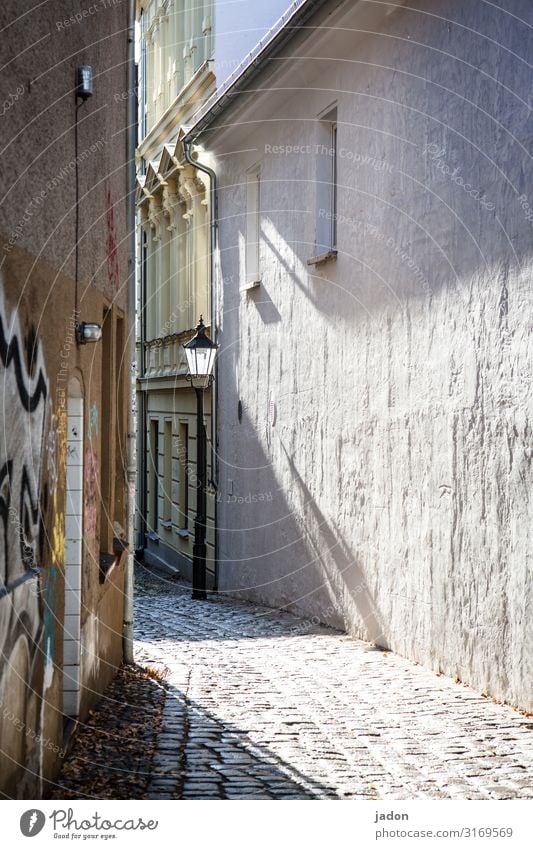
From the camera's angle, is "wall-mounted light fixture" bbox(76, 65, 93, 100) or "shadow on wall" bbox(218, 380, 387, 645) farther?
"shadow on wall" bbox(218, 380, 387, 645)

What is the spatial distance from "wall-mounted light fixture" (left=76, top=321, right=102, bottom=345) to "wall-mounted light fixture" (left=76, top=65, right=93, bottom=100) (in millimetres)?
1320

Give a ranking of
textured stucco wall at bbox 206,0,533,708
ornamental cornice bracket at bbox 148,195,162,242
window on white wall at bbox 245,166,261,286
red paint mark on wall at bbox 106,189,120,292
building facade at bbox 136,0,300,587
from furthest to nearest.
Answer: ornamental cornice bracket at bbox 148,195,162,242, building facade at bbox 136,0,300,587, window on white wall at bbox 245,166,261,286, red paint mark on wall at bbox 106,189,120,292, textured stucco wall at bbox 206,0,533,708

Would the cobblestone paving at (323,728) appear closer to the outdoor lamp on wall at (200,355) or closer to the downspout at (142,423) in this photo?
the outdoor lamp on wall at (200,355)

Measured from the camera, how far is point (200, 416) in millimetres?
16250

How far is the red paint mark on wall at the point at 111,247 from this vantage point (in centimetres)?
925

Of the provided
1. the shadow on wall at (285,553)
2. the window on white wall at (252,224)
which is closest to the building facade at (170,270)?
the shadow on wall at (285,553)

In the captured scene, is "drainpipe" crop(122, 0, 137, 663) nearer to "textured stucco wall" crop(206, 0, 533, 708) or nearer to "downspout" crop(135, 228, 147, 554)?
"textured stucco wall" crop(206, 0, 533, 708)

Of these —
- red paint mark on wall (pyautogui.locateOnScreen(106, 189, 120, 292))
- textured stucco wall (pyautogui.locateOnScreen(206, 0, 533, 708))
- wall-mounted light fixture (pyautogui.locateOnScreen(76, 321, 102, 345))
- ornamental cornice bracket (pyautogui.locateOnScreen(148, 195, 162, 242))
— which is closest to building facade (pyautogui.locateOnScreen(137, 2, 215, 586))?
ornamental cornice bracket (pyautogui.locateOnScreen(148, 195, 162, 242))

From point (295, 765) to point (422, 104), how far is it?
575 cm

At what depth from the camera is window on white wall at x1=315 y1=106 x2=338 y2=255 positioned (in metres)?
13.2

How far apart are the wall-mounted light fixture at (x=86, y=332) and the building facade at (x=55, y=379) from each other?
0.07ft

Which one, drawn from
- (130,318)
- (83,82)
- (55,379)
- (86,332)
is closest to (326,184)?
(130,318)

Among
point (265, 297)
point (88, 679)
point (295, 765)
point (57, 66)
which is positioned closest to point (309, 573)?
point (265, 297)
